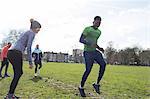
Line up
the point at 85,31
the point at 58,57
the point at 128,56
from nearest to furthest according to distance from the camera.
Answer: the point at 85,31 < the point at 128,56 < the point at 58,57

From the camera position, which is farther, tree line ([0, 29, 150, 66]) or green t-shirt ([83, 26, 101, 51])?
tree line ([0, 29, 150, 66])

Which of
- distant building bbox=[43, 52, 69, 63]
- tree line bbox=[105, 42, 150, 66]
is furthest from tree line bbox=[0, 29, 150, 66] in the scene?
distant building bbox=[43, 52, 69, 63]

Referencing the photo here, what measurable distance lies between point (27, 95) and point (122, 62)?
396 ft

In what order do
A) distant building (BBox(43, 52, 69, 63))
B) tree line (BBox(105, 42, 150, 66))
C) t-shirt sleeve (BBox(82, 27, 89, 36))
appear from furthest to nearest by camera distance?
distant building (BBox(43, 52, 69, 63))
tree line (BBox(105, 42, 150, 66))
t-shirt sleeve (BBox(82, 27, 89, 36))

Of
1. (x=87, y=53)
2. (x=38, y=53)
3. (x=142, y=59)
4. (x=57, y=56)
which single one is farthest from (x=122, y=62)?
(x=87, y=53)

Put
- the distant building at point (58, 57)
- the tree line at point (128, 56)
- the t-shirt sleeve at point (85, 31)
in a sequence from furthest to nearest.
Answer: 1. the distant building at point (58, 57)
2. the tree line at point (128, 56)
3. the t-shirt sleeve at point (85, 31)

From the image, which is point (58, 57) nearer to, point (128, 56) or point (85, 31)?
point (128, 56)

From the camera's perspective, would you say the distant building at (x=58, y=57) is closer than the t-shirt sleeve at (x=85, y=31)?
No

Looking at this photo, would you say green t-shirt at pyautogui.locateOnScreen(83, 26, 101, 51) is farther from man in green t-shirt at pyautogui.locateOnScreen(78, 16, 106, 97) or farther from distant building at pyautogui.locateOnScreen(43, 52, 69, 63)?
distant building at pyautogui.locateOnScreen(43, 52, 69, 63)

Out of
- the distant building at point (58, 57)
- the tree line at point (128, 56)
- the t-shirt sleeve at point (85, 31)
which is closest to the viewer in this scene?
the t-shirt sleeve at point (85, 31)

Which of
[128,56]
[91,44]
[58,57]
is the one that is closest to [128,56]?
[128,56]

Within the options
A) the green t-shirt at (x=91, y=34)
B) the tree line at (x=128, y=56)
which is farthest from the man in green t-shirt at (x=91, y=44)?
the tree line at (x=128, y=56)

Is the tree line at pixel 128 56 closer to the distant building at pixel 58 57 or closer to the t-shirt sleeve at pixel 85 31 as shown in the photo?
the distant building at pixel 58 57

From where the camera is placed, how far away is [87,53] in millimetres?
10172
